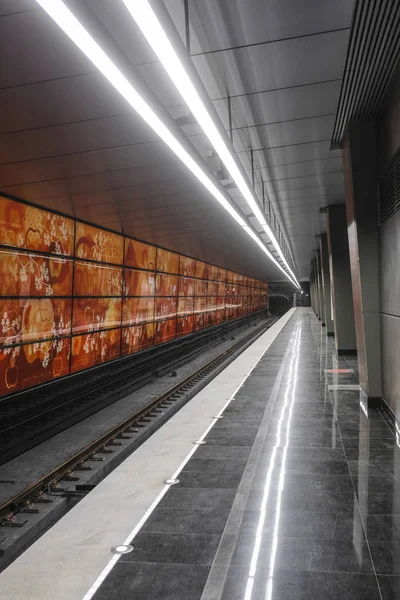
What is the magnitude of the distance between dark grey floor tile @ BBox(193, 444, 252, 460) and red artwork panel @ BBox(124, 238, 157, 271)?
6.94m

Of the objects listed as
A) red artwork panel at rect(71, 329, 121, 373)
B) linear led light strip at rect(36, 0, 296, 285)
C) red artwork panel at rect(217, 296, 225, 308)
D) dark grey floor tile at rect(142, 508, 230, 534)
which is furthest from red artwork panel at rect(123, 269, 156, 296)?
red artwork panel at rect(217, 296, 225, 308)

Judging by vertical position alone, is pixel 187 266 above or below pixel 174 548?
above

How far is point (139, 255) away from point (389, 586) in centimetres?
1069

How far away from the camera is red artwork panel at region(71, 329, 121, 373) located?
935 centimetres

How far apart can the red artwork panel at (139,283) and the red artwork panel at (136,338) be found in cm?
97

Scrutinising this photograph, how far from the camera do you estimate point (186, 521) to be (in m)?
3.80

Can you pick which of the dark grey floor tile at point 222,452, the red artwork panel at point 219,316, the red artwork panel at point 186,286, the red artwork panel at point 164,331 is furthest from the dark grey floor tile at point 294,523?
the red artwork panel at point 219,316

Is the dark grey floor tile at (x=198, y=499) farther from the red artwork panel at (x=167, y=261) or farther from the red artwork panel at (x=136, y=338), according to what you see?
the red artwork panel at (x=167, y=261)

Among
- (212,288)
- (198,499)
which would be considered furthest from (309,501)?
(212,288)

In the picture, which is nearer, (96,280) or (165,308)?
(96,280)

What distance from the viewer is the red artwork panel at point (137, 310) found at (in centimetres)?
1180

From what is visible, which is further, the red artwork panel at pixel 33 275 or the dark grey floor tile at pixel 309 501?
the red artwork panel at pixel 33 275

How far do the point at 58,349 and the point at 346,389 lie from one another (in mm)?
5796

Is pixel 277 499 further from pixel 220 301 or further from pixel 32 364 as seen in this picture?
pixel 220 301
